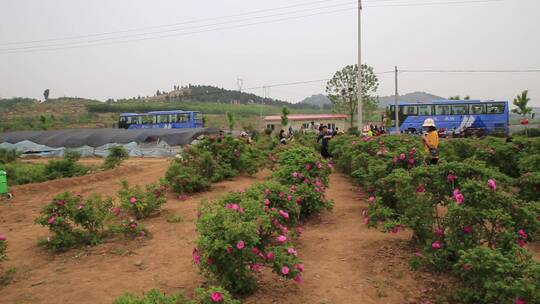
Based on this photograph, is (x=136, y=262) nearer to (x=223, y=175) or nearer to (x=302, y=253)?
(x=302, y=253)

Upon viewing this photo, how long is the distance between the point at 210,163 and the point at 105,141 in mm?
16614

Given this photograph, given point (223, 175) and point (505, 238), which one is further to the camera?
point (223, 175)

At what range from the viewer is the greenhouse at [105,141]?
74.9 feet

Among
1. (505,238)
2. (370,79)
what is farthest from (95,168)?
(370,79)

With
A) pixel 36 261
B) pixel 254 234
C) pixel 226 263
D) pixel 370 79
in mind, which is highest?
pixel 370 79

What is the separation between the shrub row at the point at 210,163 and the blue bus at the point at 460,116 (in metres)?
25.4

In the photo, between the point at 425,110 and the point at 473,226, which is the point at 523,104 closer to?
the point at 425,110

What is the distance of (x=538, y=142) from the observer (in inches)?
304

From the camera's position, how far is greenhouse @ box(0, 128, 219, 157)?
22.8 m

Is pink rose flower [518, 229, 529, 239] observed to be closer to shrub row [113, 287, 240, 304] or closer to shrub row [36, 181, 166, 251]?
shrub row [113, 287, 240, 304]

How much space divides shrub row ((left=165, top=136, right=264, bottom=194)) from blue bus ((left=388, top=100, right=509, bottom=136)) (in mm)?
25445

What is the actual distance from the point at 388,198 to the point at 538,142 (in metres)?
4.13

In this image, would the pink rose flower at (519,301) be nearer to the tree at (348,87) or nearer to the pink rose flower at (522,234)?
the pink rose flower at (522,234)

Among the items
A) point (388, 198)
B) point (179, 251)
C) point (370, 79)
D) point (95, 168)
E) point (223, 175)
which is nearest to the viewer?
point (179, 251)
